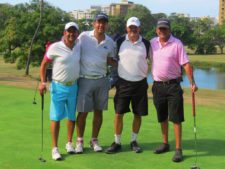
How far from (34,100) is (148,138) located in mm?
4109

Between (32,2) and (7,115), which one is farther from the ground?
(32,2)

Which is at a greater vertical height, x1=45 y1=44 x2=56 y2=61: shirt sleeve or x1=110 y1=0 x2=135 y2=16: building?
x1=110 y1=0 x2=135 y2=16: building

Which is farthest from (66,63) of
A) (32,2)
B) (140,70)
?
(32,2)

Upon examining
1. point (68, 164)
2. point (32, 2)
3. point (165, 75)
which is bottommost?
point (68, 164)

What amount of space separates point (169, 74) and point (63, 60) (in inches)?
54.2

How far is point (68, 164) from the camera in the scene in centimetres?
525

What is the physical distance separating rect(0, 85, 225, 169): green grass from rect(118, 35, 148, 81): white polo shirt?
1.06m

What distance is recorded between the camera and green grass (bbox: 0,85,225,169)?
526 centimetres

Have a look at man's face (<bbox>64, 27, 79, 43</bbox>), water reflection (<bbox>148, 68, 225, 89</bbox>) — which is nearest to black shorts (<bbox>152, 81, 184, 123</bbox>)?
man's face (<bbox>64, 27, 79, 43</bbox>)

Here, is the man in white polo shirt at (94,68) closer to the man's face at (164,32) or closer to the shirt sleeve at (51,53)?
the shirt sleeve at (51,53)

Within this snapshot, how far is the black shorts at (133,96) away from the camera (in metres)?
5.79

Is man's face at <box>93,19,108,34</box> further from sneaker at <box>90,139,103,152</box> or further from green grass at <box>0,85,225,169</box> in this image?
green grass at <box>0,85,225,169</box>

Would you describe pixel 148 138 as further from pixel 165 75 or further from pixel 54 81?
pixel 54 81

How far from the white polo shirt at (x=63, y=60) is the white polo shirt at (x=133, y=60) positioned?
2.06ft
